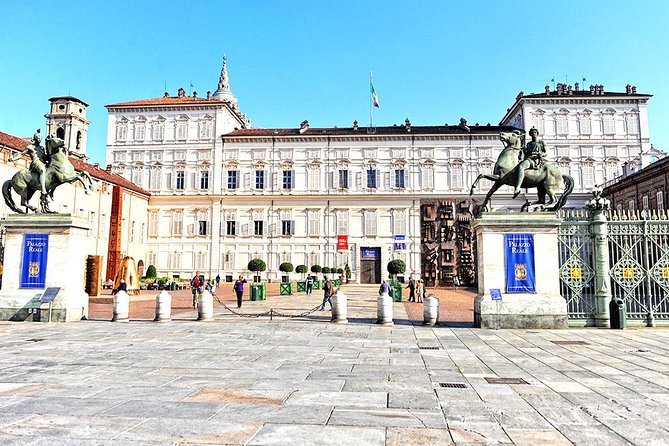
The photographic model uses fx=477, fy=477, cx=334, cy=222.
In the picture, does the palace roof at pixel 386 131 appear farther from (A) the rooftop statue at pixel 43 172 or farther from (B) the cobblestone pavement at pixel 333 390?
(B) the cobblestone pavement at pixel 333 390

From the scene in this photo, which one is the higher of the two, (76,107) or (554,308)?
(76,107)

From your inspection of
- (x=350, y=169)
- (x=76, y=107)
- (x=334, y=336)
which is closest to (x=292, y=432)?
(x=334, y=336)

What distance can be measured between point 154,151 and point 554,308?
45.5 meters

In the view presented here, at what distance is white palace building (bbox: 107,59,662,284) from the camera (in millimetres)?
46906

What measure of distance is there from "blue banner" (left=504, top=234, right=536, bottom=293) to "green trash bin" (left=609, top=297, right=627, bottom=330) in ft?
7.30

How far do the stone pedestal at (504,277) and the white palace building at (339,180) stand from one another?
A: 33.4m

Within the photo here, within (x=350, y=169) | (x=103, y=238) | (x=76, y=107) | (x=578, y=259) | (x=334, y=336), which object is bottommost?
(x=334, y=336)

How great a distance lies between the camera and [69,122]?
49406mm

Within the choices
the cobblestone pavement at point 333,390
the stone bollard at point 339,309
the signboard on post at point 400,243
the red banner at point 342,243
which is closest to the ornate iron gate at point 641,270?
the cobblestone pavement at point 333,390

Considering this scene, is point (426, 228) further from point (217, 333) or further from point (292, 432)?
point (292, 432)

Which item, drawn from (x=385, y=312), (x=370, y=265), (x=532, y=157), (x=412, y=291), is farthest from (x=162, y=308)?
(x=370, y=265)

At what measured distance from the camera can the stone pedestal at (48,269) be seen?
46.5 feet

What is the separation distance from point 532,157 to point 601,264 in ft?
11.4

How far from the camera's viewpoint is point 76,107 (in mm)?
50688
